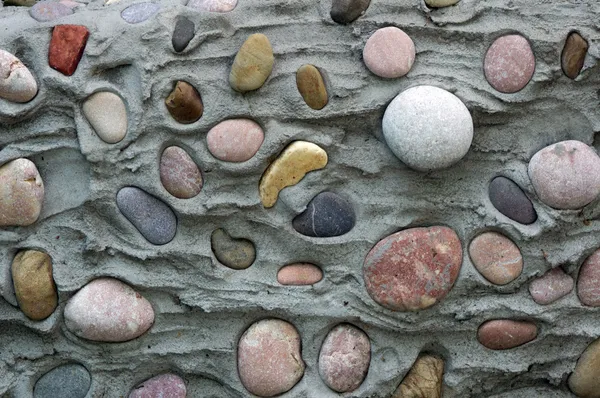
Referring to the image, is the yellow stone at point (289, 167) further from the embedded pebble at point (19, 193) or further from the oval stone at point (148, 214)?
the embedded pebble at point (19, 193)

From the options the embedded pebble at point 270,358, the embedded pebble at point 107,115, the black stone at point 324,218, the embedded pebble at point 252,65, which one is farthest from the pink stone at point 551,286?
the embedded pebble at point 107,115

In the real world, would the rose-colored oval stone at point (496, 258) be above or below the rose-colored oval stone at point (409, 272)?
above

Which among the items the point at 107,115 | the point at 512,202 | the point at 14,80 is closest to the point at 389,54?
the point at 512,202

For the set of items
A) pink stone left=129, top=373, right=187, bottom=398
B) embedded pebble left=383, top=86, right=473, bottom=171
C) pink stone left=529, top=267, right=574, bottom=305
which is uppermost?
embedded pebble left=383, top=86, right=473, bottom=171

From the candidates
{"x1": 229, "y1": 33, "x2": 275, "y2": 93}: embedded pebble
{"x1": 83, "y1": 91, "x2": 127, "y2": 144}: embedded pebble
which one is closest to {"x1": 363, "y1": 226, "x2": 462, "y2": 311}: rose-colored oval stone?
{"x1": 229, "y1": 33, "x2": 275, "y2": 93}: embedded pebble

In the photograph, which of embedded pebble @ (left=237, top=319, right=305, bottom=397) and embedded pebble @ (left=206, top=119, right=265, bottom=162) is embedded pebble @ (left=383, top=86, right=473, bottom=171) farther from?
embedded pebble @ (left=237, top=319, right=305, bottom=397)

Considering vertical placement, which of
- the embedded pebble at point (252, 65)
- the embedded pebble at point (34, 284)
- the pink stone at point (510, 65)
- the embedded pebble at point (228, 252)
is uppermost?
the pink stone at point (510, 65)
